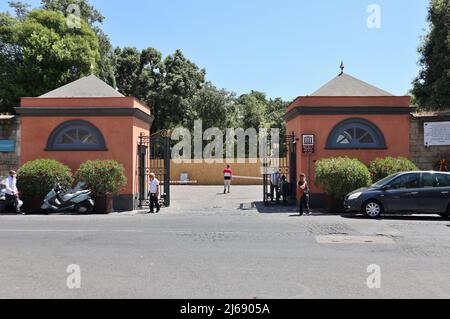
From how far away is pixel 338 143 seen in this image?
20.2 m

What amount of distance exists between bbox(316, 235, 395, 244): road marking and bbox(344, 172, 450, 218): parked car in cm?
461

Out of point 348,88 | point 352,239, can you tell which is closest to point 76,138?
point 348,88

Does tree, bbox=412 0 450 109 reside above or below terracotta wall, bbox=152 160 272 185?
above

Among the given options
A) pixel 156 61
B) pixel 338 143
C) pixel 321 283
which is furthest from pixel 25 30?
pixel 321 283

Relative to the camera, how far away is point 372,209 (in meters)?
16.4

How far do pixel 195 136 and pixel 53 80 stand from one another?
42.0ft

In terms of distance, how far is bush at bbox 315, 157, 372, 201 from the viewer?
1802cm

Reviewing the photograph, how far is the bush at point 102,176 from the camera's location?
18281 mm

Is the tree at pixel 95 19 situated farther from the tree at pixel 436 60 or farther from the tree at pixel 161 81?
the tree at pixel 436 60

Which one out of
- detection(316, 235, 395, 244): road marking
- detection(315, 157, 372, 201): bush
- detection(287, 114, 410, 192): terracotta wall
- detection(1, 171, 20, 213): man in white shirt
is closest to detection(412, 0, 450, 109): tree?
detection(287, 114, 410, 192): terracotta wall

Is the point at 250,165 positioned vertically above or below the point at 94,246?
above

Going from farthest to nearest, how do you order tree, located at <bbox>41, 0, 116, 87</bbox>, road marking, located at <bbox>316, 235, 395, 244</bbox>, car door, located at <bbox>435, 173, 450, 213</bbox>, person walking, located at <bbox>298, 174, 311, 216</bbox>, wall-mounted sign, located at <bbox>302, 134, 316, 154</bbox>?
tree, located at <bbox>41, 0, 116, 87</bbox>
wall-mounted sign, located at <bbox>302, 134, 316, 154</bbox>
person walking, located at <bbox>298, 174, 311, 216</bbox>
car door, located at <bbox>435, 173, 450, 213</bbox>
road marking, located at <bbox>316, 235, 395, 244</bbox>

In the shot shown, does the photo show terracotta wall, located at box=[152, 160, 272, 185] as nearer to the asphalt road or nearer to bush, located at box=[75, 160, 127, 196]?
bush, located at box=[75, 160, 127, 196]
